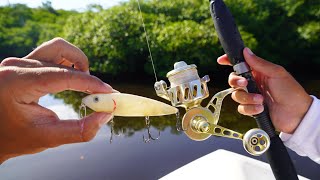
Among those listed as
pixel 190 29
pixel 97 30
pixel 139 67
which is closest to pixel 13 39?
pixel 97 30

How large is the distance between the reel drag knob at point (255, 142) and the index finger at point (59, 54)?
0.49m

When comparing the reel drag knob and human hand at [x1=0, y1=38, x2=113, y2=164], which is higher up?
human hand at [x1=0, y1=38, x2=113, y2=164]

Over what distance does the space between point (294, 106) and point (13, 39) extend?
10.1m

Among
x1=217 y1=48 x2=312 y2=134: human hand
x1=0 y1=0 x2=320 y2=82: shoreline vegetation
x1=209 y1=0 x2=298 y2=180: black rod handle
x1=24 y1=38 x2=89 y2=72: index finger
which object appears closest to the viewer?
x1=24 y1=38 x2=89 y2=72: index finger

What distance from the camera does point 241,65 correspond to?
1.09m

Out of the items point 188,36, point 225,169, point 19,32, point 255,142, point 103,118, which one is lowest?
point 225,169

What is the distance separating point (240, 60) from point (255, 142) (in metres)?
0.27

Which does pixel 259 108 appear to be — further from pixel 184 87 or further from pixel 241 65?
pixel 184 87

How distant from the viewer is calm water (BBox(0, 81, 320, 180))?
300 cm

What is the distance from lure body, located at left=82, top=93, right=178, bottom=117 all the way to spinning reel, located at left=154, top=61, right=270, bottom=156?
0.06 meters

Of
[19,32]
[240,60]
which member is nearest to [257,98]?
[240,60]

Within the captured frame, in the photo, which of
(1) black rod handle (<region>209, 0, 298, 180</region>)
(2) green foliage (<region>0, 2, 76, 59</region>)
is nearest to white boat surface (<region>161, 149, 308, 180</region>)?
(1) black rod handle (<region>209, 0, 298, 180</region>)

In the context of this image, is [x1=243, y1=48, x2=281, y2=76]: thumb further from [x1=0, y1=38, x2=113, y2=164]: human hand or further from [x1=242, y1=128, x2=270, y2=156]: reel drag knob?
[x1=0, y1=38, x2=113, y2=164]: human hand

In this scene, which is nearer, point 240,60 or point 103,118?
point 103,118
